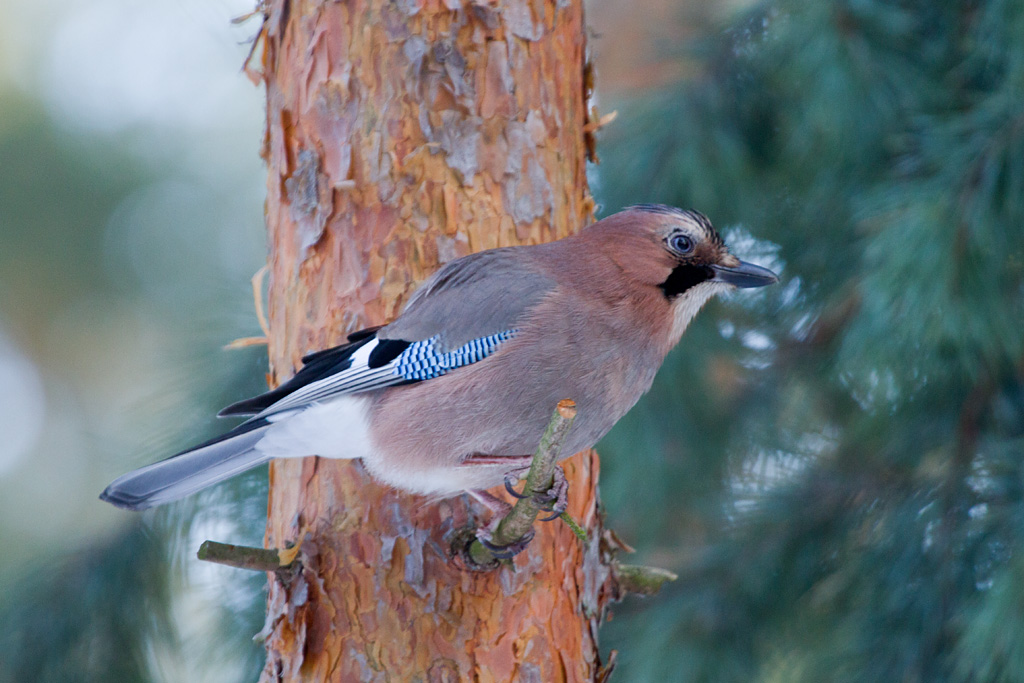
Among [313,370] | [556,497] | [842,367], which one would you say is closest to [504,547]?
[556,497]

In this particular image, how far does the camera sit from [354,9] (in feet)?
6.00

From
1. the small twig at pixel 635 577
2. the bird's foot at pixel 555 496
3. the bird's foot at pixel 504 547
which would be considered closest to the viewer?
the bird's foot at pixel 555 496

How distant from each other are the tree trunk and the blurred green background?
32cm

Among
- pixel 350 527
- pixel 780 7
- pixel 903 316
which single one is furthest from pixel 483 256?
pixel 780 7

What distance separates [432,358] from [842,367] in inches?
50.4

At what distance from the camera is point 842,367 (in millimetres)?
2441

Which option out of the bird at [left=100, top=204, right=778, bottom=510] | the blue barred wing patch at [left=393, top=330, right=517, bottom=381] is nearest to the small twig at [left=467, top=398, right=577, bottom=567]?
the bird at [left=100, top=204, right=778, bottom=510]

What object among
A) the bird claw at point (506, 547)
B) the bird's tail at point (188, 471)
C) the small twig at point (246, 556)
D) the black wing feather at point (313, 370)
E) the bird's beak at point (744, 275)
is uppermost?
the black wing feather at point (313, 370)

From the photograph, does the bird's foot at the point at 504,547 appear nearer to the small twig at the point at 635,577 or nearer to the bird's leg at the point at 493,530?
the bird's leg at the point at 493,530

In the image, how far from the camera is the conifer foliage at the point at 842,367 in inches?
80.4

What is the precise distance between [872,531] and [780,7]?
4.60ft

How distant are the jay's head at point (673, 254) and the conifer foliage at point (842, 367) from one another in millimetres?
496

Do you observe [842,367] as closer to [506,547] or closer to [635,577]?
[635,577]

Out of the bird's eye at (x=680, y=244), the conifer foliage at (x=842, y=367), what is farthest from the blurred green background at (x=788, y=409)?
the bird's eye at (x=680, y=244)
